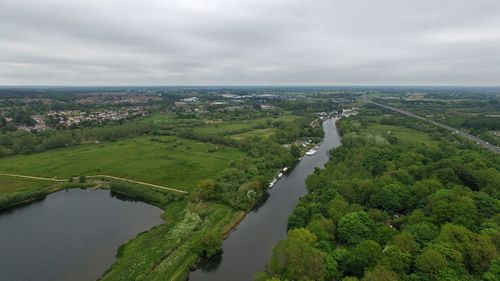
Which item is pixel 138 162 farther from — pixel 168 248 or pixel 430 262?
pixel 430 262

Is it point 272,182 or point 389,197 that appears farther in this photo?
point 272,182

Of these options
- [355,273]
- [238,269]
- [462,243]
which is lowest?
[238,269]

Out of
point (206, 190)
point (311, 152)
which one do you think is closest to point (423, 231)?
point (206, 190)

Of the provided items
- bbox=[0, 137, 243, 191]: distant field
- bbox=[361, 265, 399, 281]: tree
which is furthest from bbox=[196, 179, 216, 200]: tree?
bbox=[361, 265, 399, 281]: tree

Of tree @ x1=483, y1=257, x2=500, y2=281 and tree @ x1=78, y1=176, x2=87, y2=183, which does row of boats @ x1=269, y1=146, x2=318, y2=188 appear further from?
tree @ x1=78, y1=176, x2=87, y2=183

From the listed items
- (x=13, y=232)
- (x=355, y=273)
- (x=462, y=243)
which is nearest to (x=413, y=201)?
(x=462, y=243)

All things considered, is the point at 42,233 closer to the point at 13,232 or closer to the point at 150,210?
the point at 13,232
